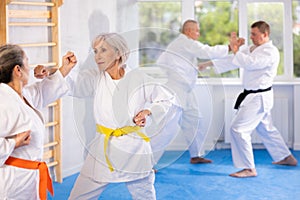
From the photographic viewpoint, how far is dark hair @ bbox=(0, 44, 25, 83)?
3205 mm

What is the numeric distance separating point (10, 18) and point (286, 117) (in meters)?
3.71

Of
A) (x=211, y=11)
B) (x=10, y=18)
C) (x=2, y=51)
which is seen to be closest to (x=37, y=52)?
(x=10, y=18)

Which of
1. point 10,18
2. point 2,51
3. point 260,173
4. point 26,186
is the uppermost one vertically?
point 10,18

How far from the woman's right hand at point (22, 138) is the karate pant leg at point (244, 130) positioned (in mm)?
3230

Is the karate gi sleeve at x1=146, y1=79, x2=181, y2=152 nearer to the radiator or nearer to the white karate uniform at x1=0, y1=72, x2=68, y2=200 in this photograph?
the white karate uniform at x1=0, y1=72, x2=68, y2=200

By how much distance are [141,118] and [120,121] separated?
18 cm

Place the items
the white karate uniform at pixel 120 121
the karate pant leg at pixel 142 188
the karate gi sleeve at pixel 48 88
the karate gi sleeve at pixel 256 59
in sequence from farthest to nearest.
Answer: the karate gi sleeve at pixel 256 59 < the karate pant leg at pixel 142 188 < the white karate uniform at pixel 120 121 < the karate gi sleeve at pixel 48 88

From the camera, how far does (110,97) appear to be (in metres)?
3.71

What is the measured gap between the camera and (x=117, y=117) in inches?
146

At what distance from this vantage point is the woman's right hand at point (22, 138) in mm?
3117

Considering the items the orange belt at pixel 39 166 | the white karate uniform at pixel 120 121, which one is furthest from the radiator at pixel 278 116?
the orange belt at pixel 39 166

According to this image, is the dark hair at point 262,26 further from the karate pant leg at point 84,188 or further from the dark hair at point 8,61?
the dark hair at point 8,61

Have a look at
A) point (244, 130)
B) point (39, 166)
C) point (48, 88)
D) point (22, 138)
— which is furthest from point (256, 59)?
point (22, 138)

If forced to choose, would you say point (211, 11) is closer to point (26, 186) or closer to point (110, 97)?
point (110, 97)
